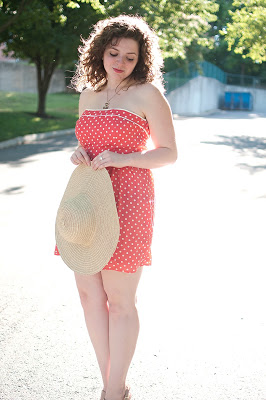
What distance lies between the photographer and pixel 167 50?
1179 inches

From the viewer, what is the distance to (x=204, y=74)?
49.7 meters

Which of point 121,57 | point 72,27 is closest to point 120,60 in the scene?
point 121,57

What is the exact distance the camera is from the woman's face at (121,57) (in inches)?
114

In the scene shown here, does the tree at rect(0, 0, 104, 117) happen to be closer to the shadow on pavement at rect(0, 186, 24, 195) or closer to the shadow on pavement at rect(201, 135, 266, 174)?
the shadow on pavement at rect(201, 135, 266, 174)

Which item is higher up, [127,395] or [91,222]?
[91,222]

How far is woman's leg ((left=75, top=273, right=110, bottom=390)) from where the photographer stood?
2936mm

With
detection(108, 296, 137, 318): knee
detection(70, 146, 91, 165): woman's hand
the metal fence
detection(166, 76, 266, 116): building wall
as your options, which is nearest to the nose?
detection(70, 146, 91, 165): woman's hand

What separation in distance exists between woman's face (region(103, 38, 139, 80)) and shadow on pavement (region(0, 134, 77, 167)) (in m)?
9.87

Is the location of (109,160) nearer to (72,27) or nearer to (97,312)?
(97,312)

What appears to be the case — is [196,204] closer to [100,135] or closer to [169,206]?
[169,206]

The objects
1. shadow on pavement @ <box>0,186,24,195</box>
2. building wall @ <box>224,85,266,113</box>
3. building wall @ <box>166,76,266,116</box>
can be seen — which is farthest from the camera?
building wall @ <box>224,85,266,113</box>

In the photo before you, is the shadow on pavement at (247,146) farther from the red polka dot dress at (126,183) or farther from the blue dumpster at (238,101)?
the blue dumpster at (238,101)

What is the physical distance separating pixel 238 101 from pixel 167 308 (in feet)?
183

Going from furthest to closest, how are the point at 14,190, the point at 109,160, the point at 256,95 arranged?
the point at 256,95 → the point at 14,190 → the point at 109,160
